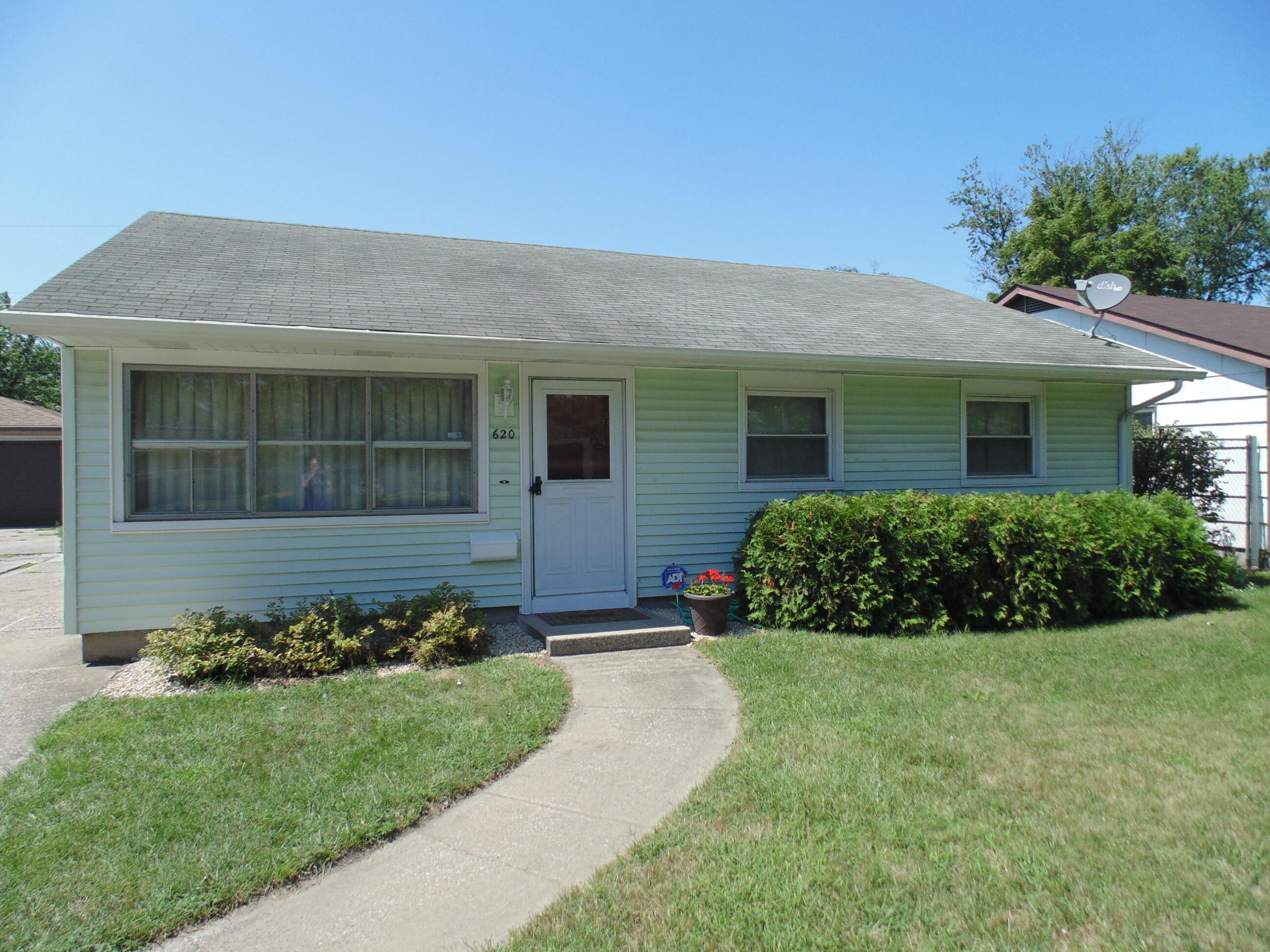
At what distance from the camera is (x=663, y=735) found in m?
4.53

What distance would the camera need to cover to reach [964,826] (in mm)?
3293

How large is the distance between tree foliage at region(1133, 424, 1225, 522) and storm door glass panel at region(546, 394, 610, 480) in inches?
321

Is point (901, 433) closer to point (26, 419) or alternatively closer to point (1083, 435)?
point (1083, 435)

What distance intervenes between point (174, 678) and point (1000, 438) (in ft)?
28.7

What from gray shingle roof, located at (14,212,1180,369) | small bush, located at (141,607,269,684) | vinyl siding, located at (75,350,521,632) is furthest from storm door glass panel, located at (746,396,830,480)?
small bush, located at (141,607,269,684)

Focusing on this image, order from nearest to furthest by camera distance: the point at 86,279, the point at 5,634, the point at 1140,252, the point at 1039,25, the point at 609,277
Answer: the point at 86,279 → the point at 5,634 → the point at 609,277 → the point at 1039,25 → the point at 1140,252

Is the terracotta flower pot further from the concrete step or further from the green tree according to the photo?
the green tree

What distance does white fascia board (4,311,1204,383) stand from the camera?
554 cm

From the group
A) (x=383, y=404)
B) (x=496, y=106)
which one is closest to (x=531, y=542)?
(x=383, y=404)

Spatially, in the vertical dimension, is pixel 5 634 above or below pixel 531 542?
below

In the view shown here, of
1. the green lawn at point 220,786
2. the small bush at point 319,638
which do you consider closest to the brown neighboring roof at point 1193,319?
the small bush at point 319,638

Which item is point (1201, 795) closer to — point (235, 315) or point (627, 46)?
point (235, 315)

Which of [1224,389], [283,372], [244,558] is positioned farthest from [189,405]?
[1224,389]

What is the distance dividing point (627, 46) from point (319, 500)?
7472 millimetres
